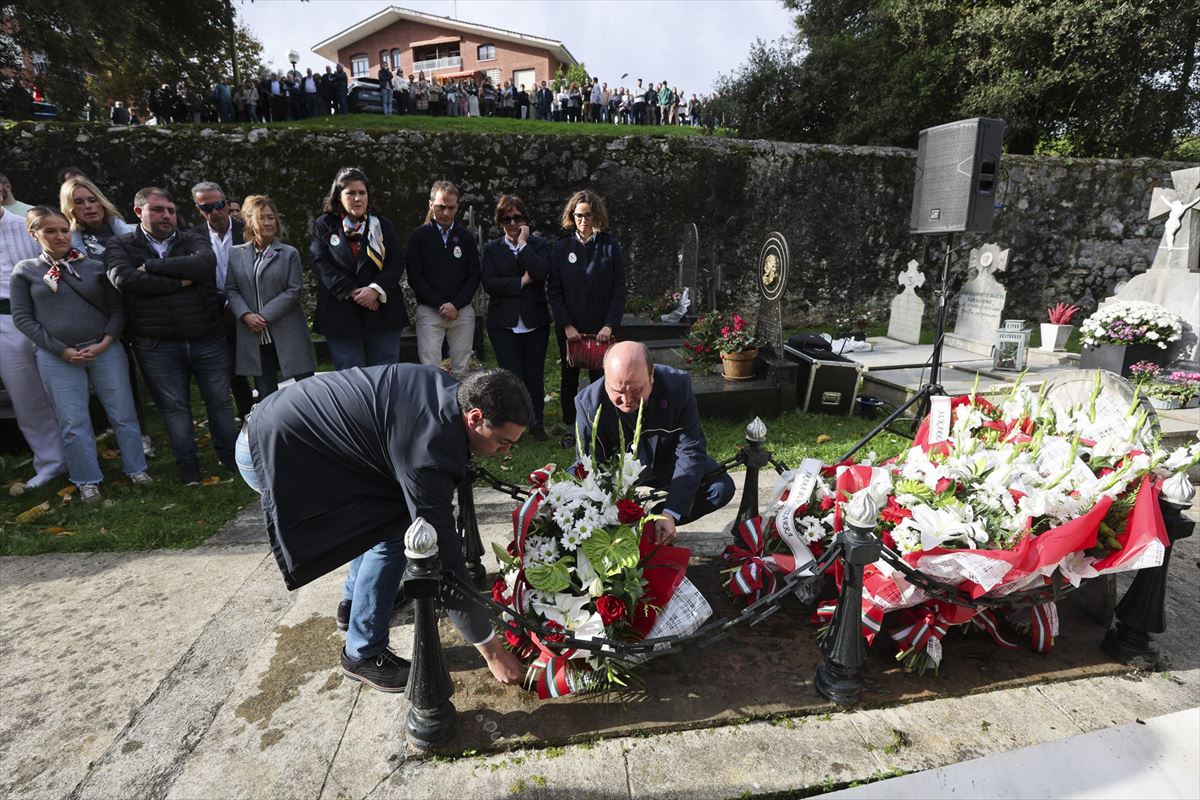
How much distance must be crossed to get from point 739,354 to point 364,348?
11.5 feet

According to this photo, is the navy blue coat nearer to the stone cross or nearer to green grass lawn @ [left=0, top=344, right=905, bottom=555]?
green grass lawn @ [left=0, top=344, right=905, bottom=555]

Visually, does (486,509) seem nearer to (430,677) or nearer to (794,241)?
(430,677)

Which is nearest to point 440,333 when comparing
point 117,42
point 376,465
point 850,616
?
point 376,465

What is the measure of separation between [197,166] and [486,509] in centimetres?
787

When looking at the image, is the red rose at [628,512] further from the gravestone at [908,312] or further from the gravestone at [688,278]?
the gravestone at [908,312]

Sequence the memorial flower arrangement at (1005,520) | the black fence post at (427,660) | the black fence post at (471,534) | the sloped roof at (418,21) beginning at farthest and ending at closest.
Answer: the sloped roof at (418,21), the black fence post at (471,534), the memorial flower arrangement at (1005,520), the black fence post at (427,660)

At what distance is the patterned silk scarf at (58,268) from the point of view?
411 cm

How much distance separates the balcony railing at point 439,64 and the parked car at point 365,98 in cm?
2049

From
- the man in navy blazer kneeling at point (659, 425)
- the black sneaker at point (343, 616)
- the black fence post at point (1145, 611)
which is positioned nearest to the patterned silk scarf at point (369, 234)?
the man in navy blazer kneeling at point (659, 425)

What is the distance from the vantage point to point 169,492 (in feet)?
14.8

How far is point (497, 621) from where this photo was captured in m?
2.30

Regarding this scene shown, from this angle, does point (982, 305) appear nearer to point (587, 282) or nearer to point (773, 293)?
point (773, 293)

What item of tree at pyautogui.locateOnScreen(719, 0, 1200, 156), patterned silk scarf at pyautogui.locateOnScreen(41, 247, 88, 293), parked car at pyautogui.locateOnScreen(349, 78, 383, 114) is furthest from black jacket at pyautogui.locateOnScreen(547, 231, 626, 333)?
parked car at pyautogui.locateOnScreen(349, 78, 383, 114)

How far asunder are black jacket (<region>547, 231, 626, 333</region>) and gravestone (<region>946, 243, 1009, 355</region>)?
19.8 ft
